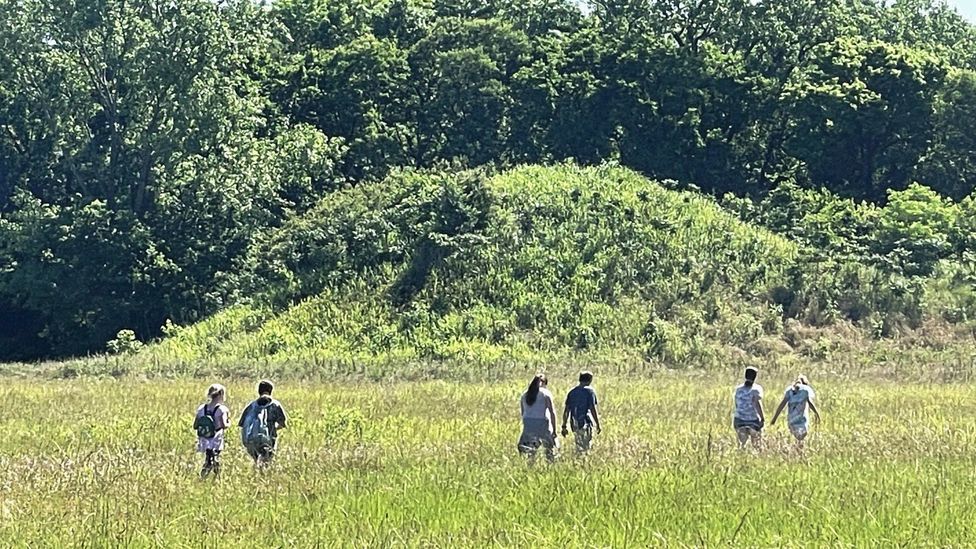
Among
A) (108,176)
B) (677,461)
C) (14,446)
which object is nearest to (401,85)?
(108,176)

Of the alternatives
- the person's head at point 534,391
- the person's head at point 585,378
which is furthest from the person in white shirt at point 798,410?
the person's head at point 534,391

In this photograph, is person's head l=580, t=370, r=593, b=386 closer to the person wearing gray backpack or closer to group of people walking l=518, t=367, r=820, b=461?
group of people walking l=518, t=367, r=820, b=461

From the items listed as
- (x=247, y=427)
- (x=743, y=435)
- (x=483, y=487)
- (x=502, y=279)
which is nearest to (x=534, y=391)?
(x=483, y=487)

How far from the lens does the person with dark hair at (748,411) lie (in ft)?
55.8

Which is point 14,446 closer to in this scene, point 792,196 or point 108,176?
point 108,176

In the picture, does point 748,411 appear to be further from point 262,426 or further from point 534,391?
point 262,426

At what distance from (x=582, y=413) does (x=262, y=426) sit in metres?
4.46

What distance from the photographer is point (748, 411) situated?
17062 mm

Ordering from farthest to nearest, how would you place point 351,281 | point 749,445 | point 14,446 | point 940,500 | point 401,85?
point 401,85
point 351,281
point 14,446
point 749,445
point 940,500

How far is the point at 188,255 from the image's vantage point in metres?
48.7

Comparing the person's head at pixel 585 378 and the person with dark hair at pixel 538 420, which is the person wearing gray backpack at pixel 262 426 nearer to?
→ the person with dark hair at pixel 538 420

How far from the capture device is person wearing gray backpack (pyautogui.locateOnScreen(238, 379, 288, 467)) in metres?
15.0

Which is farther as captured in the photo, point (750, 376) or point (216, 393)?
point (750, 376)

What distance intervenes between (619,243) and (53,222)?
2258 centimetres
